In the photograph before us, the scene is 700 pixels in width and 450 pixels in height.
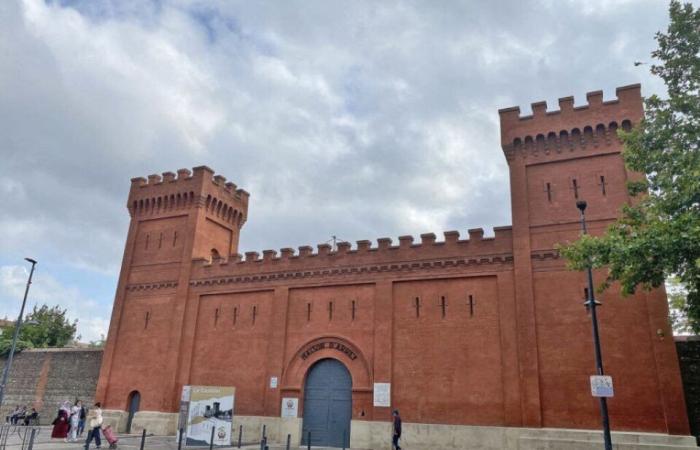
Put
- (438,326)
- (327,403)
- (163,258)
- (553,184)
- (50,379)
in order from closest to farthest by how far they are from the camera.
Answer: (553,184)
(438,326)
(327,403)
(163,258)
(50,379)

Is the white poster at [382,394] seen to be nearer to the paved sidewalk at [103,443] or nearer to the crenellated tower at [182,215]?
the paved sidewalk at [103,443]

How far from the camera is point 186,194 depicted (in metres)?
30.6

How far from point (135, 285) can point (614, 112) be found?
2654 centimetres

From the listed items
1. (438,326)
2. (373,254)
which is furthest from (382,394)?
(373,254)

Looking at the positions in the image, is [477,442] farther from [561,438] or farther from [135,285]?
[135,285]

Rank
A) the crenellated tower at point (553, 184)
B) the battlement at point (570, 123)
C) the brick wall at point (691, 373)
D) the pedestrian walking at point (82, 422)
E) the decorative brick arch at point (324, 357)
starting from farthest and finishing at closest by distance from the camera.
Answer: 1. the pedestrian walking at point (82, 422)
2. the decorative brick arch at point (324, 357)
3. the battlement at point (570, 123)
4. the crenellated tower at point (553, 184)
5. the brick wall at point (691, 373)

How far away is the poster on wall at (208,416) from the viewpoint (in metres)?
19.8

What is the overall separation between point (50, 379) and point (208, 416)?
17566 millimetres

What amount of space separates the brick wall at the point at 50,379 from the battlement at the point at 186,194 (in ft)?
30.8

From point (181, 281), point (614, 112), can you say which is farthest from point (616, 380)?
point (181, 281)

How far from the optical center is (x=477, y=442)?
20172mm

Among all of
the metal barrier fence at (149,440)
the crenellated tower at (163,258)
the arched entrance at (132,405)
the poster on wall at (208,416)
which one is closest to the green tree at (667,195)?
the metal barrier fence at (149,440)

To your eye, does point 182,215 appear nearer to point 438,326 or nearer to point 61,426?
point 61,426

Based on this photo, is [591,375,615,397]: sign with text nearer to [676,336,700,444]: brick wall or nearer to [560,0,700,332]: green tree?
[560,0,700,332]: green tree
